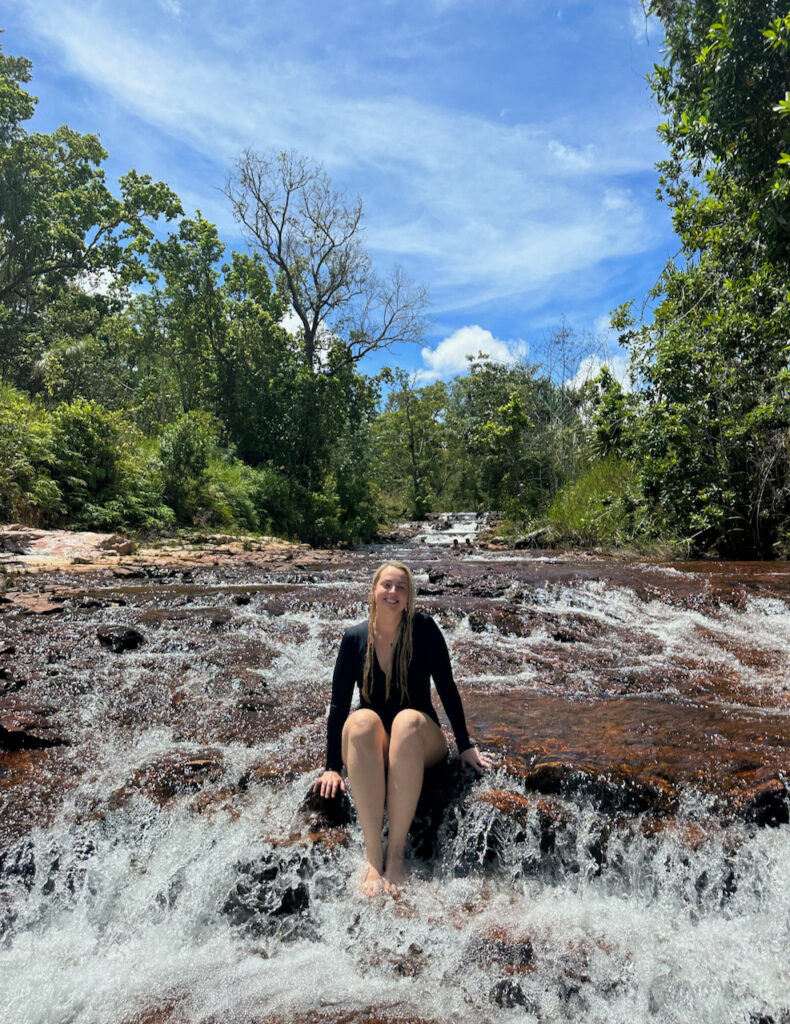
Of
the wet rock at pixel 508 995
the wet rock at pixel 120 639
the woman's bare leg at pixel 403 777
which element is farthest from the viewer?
the wet rock at pixel 120 639

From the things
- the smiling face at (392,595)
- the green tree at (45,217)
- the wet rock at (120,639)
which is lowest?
the wet rock at (120,639)

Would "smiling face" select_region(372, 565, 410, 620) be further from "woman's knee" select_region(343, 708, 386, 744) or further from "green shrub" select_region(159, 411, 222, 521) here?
"green shrub" select_region(159, 411, 222, 521)

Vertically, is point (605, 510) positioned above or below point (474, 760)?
above

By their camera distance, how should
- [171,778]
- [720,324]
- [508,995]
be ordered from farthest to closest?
[720,324]
[171,778]
[508,995]

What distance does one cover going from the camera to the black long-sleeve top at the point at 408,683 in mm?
2857

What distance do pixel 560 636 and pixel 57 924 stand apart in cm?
431

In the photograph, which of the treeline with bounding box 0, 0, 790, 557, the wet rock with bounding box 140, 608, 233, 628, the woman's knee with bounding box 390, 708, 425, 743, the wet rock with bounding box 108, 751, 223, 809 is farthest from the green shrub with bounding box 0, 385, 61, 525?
the woman's knee with bounding box 390, 708, 425, 743

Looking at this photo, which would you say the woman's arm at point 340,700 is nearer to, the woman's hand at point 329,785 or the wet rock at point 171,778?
the woman's hand at point 329,785

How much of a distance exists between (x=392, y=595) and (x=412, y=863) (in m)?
1.19

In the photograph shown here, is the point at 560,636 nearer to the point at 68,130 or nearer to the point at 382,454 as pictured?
the point at 68,130

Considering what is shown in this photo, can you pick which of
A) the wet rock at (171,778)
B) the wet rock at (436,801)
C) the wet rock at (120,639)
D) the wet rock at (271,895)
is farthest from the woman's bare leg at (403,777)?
the wet rock at (120,639)

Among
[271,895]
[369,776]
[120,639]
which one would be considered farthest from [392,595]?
[120,639]

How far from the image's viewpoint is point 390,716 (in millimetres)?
2887

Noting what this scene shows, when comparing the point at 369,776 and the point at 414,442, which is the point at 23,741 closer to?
the point at 369,776
